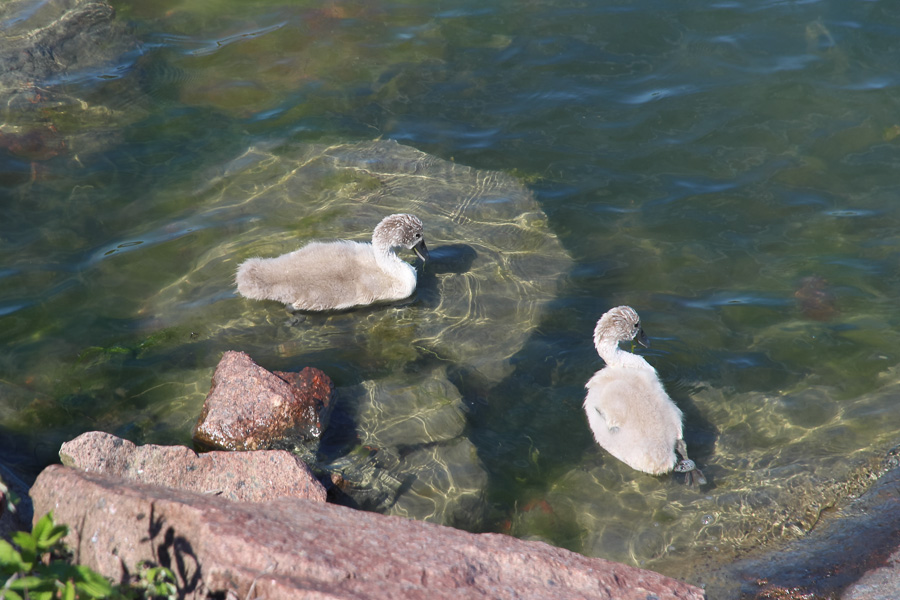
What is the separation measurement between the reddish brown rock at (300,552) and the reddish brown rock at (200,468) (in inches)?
26.3

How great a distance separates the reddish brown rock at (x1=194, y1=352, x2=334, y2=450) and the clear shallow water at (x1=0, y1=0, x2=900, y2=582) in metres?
0.32

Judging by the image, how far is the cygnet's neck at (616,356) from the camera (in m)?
5.44

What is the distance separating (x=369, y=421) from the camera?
513 cm

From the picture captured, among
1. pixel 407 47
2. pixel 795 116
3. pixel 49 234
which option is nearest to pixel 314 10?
pixel 407 47

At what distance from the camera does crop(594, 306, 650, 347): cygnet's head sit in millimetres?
5504

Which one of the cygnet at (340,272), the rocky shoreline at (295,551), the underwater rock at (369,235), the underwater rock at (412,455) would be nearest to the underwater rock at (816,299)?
the underwater rock at (369,235)

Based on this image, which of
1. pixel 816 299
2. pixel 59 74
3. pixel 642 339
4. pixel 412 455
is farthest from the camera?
pixel 59 74

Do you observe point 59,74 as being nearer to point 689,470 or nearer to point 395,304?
point 395,304

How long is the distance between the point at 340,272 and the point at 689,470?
328 centimetres

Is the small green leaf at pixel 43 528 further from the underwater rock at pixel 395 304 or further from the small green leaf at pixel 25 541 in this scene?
the underwater rock at pixel 395 304

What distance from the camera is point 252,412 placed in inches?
187

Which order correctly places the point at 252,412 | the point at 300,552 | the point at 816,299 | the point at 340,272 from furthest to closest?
the point at 816,299, the point at 340,272, the point at 252,412, the point at 300,552

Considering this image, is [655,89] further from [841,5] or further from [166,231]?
[166,231]

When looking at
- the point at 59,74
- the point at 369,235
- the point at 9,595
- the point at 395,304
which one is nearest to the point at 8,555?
the point at 9,595
